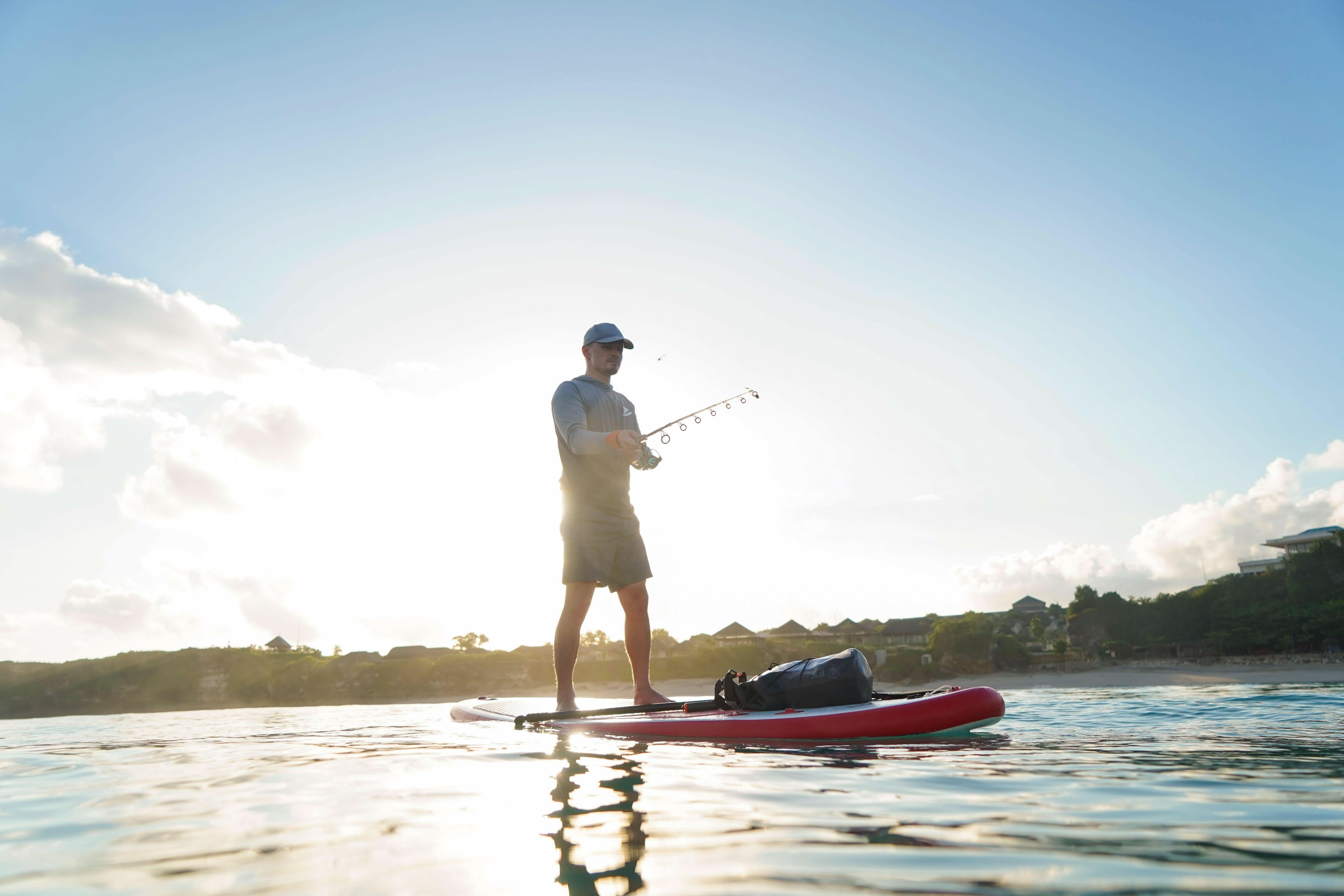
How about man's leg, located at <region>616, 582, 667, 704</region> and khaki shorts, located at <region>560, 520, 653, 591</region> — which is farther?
man's leg, located at <region>616, 582, 667, 704</region>

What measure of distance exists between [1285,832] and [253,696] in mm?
49234

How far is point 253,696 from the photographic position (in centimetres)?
4156

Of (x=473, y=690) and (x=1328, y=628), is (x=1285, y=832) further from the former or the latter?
(x=1328, y=628)

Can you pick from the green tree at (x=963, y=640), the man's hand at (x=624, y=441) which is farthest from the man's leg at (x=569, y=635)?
the green tree at (x=963, y=640)

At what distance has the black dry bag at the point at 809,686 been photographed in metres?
4.64

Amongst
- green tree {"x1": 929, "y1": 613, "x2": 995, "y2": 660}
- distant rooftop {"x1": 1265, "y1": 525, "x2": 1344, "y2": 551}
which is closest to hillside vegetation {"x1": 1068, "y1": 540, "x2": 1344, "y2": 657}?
green tree {"x1": 929, "y1": 613, "x2": 995, "y2": 660}

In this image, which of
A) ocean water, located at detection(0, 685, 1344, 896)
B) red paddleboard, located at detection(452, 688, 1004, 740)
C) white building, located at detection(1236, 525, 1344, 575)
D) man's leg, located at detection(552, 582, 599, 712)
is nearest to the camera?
ocean water, located at detection(0, 685, 1344, 896)

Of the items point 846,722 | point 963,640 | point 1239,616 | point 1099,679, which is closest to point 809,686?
point 846,722

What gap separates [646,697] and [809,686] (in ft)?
5.23

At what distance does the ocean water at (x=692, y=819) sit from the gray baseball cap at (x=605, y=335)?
3473 mm

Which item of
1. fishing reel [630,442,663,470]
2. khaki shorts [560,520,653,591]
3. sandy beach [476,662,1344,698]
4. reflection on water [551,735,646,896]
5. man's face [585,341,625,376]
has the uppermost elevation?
man's face [585,341,625,376]

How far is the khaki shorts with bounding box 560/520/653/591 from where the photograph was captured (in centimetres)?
563

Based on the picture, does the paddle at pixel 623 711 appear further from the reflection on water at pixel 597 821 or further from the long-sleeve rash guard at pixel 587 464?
the reflection on water at pixel 597 821

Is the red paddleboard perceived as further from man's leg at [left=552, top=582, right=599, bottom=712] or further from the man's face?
the man's face
